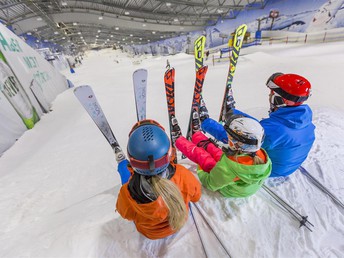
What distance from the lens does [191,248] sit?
1.09 meters

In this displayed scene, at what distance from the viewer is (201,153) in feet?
4.60

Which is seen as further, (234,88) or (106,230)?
(234,88)

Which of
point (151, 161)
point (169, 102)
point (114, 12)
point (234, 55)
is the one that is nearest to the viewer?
point (151, 161)

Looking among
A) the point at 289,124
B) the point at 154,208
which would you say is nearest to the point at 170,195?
the point at 154,208

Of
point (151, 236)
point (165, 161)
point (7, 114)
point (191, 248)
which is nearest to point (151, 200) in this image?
point (165, 161)

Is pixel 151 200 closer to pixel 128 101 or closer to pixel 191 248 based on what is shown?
pixel 191 248

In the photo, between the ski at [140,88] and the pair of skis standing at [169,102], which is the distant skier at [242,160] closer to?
the pair of skis standing at [169,102]

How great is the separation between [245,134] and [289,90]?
62 cm

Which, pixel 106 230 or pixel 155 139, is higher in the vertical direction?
pixel 155 139

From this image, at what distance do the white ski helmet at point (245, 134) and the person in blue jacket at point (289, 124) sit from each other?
34 cm

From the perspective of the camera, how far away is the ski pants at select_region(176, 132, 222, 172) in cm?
135

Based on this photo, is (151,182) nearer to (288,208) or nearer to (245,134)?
(245,134)

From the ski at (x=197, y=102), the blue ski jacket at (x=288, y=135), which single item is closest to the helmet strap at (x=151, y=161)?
the blue ski jacket at (x=288, y=135)

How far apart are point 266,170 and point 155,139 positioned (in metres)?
0.76
